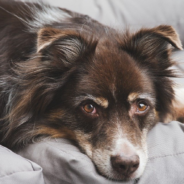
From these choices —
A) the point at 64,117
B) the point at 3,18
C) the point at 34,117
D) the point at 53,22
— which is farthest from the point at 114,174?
the point at 3,18

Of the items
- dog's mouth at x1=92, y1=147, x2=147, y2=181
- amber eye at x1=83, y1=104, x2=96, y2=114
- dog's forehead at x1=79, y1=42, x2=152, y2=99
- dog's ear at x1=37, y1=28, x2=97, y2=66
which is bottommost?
dog's mouth at x1=92, y1=147, x2=147, y2=181

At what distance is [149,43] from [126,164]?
1.13m

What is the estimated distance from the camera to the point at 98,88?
9.25ft

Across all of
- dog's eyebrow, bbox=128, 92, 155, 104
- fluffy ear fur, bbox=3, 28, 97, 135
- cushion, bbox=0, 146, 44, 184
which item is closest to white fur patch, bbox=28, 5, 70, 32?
fluffy ear fur, bbox=3, 28, 97, 135

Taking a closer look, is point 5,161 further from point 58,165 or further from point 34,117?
point 34,117

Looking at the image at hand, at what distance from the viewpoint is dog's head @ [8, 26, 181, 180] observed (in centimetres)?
274

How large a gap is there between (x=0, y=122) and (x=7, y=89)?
1.05 ft

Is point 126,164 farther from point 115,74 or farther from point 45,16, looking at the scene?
point 45,16

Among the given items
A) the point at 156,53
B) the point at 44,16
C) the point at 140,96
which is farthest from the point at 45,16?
the point at 140,96

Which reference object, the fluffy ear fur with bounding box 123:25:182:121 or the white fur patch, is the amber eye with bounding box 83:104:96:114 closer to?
the fluffy ear fur with bounding box 123:25:182:121

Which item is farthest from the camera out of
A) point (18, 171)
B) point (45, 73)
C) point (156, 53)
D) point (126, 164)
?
point (156, 53)

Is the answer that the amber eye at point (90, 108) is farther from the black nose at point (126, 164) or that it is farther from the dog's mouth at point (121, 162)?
the black nose at point (126, 164)

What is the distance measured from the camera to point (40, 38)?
2.63m

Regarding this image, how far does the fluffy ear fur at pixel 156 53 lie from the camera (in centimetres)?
292
